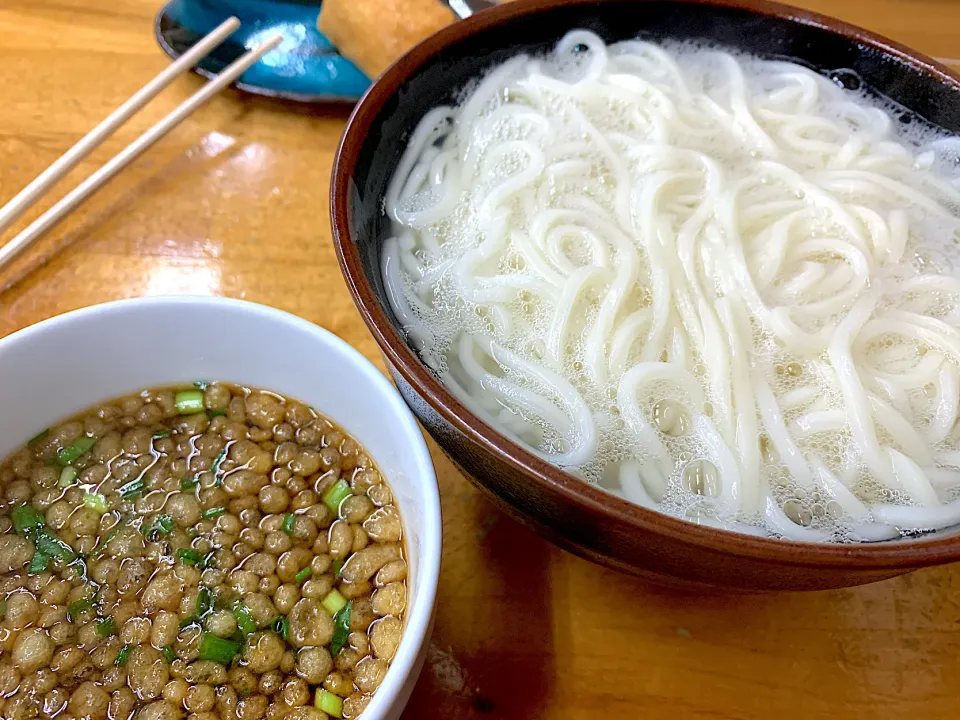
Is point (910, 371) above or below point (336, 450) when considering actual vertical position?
above

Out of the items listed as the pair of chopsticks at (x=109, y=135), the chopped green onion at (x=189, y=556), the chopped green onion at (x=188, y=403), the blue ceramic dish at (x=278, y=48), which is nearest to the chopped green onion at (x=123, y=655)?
the chopped green onion at (x=189, y=556)

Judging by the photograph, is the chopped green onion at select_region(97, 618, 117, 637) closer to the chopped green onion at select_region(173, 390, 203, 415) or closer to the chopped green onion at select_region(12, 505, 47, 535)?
the chopped green onion at select_region(12, 505, 47, 535)

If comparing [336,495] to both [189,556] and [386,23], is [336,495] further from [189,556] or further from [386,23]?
[386,23]

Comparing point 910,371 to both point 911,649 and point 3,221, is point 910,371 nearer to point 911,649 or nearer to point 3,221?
point 911,649

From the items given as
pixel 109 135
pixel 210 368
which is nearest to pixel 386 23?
pixel 109 135

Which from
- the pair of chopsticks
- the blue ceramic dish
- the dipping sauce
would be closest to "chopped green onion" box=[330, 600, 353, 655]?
the dipping sauce

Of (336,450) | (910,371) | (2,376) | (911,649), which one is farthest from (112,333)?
(911,649)
